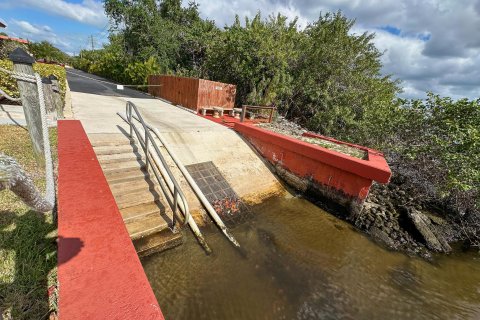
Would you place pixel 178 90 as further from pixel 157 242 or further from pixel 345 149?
pixel 157 242

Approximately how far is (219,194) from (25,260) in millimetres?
3753

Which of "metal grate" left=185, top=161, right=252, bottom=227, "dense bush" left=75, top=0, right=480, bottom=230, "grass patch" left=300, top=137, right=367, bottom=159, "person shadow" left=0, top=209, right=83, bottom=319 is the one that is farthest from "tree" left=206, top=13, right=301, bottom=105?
"person shadow" left=0, top=209, right=83, bottom=319

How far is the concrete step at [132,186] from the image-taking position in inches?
177

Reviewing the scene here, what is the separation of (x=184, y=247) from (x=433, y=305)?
4380mm

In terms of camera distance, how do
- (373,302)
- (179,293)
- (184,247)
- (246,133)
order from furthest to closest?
(246,133)
(184,247)
(373,302)
(179,293)

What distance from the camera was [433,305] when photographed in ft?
13.1

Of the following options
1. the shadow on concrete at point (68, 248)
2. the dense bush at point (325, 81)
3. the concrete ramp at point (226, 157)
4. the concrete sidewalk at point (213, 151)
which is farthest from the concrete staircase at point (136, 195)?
the dense bush at point (325, 81)

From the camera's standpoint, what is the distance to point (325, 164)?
Answer: 21.0 ft

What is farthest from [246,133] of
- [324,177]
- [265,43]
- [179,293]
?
[265,43]

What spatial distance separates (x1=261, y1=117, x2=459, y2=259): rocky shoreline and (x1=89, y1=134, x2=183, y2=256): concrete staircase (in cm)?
453

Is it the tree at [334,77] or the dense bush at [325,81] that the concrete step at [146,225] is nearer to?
the dense bush at [325,81]

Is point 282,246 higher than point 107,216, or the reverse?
point 107,216

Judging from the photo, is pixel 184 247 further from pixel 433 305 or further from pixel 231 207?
pixel 433 305

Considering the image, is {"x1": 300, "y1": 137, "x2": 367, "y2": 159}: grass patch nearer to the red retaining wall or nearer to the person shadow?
the red retaining wall
